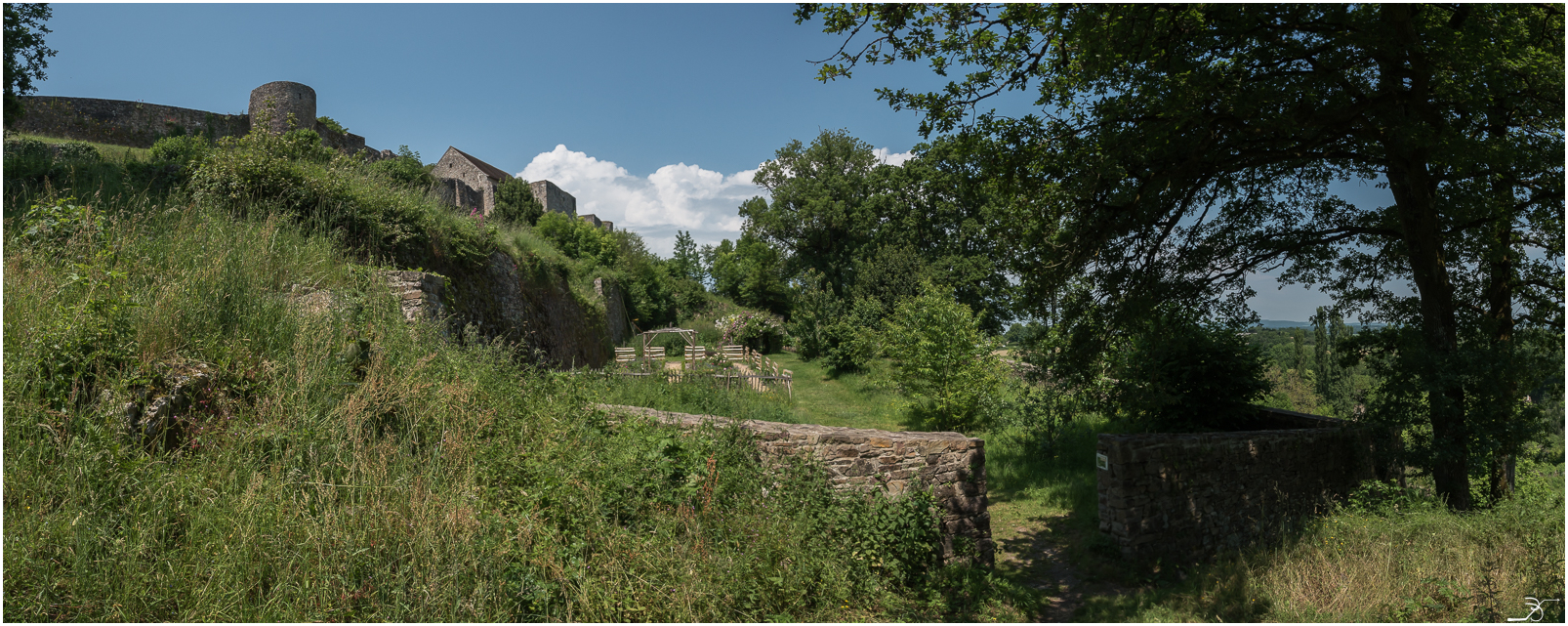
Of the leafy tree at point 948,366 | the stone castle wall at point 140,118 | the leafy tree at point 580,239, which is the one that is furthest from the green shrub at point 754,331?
the stone castle wall at point 140,118

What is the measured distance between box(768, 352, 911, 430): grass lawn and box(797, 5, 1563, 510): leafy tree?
5.75 metres

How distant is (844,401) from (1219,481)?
417 inches

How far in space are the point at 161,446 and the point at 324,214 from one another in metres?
5.47

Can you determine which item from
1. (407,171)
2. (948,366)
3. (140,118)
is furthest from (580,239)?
(948,366)

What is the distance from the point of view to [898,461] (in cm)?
611

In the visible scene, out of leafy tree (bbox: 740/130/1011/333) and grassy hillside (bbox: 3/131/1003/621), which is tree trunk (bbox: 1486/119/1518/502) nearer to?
grassy hillside (bbox: 3/131/1003/621)

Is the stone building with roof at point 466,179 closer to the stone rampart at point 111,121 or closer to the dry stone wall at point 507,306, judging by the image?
the stone rampart at point 111,121

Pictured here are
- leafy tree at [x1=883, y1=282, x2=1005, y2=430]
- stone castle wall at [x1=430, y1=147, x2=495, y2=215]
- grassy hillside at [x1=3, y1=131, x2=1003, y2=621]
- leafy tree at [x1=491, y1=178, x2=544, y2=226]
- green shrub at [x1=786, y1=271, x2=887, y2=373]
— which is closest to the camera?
grassy hillside at [x1=3, y1=131, x2=1003, y2=621]

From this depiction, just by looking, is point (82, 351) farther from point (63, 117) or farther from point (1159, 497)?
point (63, 117)

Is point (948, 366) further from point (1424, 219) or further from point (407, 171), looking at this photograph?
point (407, 171)

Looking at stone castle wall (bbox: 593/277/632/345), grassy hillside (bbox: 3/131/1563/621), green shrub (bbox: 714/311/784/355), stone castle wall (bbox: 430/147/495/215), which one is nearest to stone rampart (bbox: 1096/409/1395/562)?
grassy hillside (bbox: 3/131/1563/621)

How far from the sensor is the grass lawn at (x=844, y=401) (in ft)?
45.3

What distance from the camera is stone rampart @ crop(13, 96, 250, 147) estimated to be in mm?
18250

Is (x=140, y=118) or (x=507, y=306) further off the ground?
(x=140, y=118)
